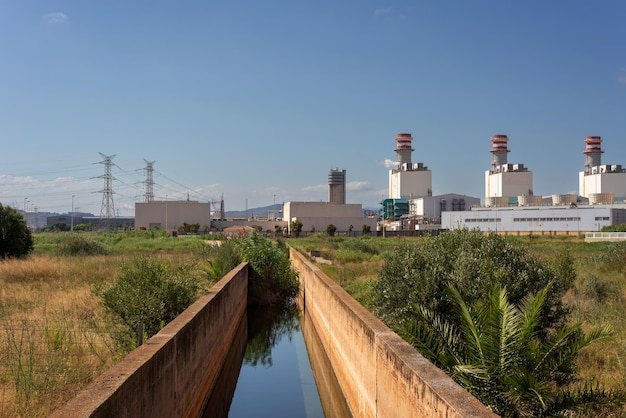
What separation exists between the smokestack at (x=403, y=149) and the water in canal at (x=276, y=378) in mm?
110446

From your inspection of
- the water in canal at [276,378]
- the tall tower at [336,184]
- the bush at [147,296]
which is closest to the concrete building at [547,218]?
the tall tower at [336,184]

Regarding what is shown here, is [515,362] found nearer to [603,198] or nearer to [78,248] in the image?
[78,248]

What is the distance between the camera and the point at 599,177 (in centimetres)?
11512

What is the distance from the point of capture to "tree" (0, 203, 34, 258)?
30.2 m

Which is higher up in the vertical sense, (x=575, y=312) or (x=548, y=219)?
(x=548, y=219)

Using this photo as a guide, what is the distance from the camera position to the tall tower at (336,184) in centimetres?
13825

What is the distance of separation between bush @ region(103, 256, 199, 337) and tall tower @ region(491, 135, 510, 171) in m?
119

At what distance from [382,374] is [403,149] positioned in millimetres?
123228

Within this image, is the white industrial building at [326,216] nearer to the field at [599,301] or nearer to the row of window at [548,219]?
the row of window at [548,219]

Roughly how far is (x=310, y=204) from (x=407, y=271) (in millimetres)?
86209

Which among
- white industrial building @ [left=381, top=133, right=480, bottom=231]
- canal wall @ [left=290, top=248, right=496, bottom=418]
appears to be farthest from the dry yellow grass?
white industrial building @ [left=381, top=133, right=480, bottom=231]

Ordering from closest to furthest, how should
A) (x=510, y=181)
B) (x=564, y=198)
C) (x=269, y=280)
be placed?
(x=269, y=280) < (x=564, y=198) < (x=510, y=181)

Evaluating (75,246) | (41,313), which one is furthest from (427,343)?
(75,246)

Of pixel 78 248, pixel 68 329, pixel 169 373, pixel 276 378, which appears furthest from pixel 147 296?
pixel 78 248
